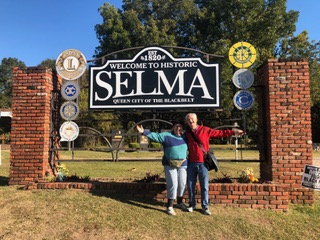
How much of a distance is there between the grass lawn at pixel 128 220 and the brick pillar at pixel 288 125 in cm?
59

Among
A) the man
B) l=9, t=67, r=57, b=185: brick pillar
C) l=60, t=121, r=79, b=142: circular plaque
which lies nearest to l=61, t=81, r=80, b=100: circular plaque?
l=9, t=67, r=57, b=185: brick pillar

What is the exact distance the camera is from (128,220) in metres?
4.78

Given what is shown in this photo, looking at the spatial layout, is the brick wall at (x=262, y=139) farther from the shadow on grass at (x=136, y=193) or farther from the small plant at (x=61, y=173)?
the small plant at (x=61, y=173)

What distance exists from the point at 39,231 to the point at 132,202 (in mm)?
1618

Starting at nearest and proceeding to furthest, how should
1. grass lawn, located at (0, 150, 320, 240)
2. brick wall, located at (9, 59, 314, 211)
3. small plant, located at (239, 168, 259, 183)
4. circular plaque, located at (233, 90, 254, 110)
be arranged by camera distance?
grass lawn, located at (0, 150, 320, 240), brick wall, located at (9, 59, 314, 211), small plant, located at (239, 168, 259, 183), circular plaque, located at (233, 90, 254, 110)

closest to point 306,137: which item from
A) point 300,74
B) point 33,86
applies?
point 300,74

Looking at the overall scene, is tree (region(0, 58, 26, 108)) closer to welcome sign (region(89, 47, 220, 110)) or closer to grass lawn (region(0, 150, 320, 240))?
welcome sign (region(89, 47, 220, 110))

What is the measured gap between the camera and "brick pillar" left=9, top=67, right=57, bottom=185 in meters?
6.61

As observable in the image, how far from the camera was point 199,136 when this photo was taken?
523cm

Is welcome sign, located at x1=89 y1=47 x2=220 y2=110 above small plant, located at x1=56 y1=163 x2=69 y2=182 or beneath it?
above

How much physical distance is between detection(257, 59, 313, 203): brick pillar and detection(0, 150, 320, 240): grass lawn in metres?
0.59

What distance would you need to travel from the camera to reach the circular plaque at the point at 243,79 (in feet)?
21.3

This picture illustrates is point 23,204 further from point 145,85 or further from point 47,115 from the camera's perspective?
point 145,85

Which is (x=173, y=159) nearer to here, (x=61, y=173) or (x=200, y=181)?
(x=200, y=181)
